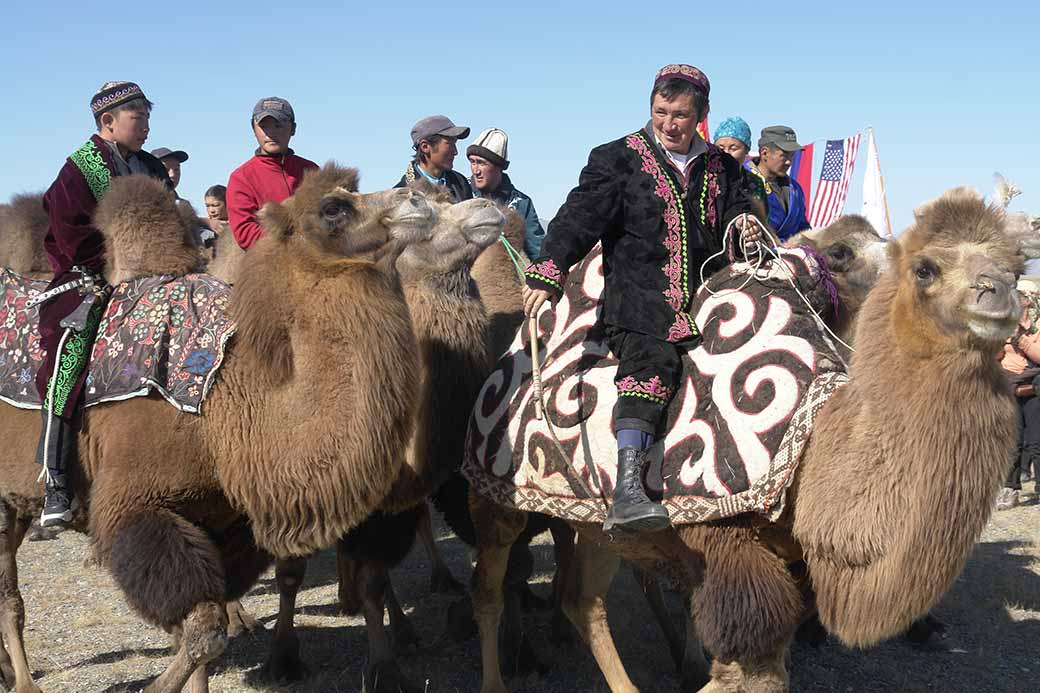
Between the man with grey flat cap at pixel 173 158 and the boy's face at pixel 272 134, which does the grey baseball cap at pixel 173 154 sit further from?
the boy's face at pixel 272 134

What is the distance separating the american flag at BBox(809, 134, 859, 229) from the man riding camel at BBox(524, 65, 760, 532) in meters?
7.67

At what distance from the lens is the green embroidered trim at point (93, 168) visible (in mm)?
4762

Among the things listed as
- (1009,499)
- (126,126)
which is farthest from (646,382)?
(1009,499)

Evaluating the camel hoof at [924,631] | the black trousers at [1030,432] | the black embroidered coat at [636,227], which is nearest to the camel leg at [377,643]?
the black embroidered coat at [636,227]

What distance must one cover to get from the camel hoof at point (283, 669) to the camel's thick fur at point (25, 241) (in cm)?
242

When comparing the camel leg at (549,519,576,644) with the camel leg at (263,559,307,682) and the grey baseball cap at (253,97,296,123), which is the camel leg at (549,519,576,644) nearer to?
the camel leg at (263,559,307,682)

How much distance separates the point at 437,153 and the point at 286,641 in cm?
322

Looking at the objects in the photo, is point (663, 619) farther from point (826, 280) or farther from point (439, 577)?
point (826, 280)

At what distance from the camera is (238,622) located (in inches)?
245

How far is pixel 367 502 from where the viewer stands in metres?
4.11

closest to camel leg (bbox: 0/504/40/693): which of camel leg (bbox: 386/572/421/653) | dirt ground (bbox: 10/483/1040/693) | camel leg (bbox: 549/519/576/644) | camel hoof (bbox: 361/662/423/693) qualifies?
dirt ground (bbox: 10/483/1040/693)

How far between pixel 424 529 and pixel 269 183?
2700 millimetres

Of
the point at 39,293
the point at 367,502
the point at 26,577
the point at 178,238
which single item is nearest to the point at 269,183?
the point at 178,238

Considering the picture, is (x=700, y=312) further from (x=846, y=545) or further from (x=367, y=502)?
(x=367, y=502)
